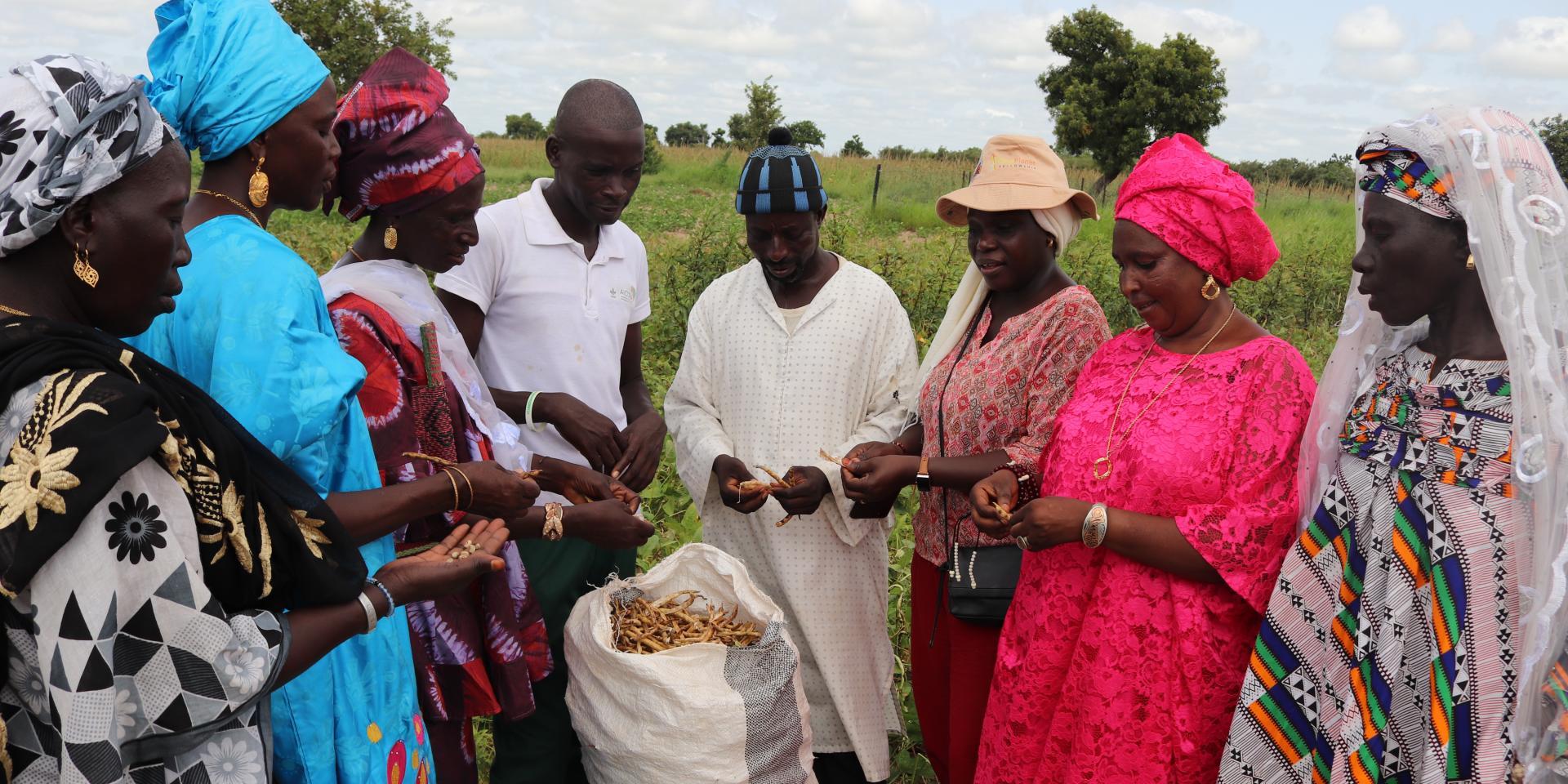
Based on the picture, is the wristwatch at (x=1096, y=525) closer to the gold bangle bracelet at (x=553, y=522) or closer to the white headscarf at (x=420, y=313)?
the gold bangle bracelet at (x=553, y=522)

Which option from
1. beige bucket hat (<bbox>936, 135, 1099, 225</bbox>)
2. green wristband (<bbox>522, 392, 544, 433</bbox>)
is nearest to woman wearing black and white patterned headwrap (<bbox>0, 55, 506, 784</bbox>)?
green wristband (<bbox>522, 392, 544, 433</bbox>)

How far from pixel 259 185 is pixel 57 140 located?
60 centimetres

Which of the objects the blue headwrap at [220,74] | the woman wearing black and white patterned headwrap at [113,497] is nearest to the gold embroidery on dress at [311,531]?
the woman wearing black and white patterned headwrap at [113,497]

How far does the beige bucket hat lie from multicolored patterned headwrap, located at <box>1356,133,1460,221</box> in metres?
0.87

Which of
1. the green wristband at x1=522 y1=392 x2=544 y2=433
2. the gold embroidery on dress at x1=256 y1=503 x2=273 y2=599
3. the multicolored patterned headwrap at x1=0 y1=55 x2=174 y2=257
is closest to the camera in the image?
the multicolored patterned headwrap at x1=0 y1=55 x2=174 y2=257

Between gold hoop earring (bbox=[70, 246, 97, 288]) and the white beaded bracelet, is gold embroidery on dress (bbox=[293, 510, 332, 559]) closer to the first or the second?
the white beaded bracelet

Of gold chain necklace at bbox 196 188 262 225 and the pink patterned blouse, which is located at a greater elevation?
gold chain necklace at bbox 196 188 262 225

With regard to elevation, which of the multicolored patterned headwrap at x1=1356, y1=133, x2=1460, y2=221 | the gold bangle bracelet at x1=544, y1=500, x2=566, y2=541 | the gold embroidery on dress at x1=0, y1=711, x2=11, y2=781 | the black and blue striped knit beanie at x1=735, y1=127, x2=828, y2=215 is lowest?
the gold bangle bracelet at x1=544, y1=500, x2=566, y2=541

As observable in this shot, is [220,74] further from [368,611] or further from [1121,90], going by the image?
[1121,90]

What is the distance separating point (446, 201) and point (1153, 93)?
86.7 ft

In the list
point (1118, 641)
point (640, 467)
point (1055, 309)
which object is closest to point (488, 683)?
point (640, 467)

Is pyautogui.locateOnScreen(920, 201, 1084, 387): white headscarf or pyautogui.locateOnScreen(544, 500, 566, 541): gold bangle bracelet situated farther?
pyautogui.locateOnScreen(920, 201, 1084, 387): white headscarf

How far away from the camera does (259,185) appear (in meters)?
1.95

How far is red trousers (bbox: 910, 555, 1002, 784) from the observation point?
2.91 m
